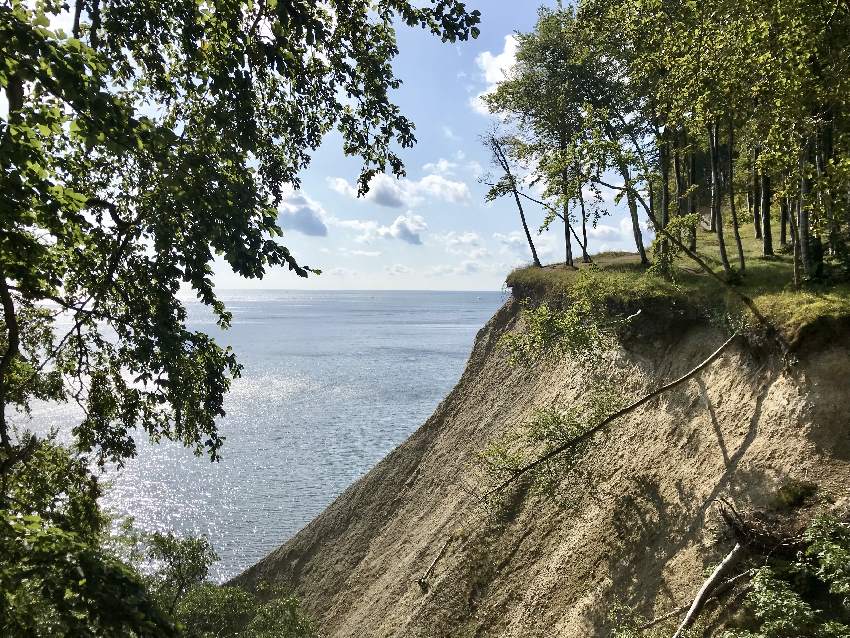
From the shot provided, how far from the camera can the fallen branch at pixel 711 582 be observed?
35.7 feet

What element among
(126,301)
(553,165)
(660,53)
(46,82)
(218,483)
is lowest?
(218,483)

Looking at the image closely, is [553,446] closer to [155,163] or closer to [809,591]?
[809,591]

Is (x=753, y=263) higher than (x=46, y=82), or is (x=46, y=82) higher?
(x=46, y=82)

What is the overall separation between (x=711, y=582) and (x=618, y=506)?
5.56 m

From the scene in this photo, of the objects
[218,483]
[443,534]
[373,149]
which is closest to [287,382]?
[218,483]

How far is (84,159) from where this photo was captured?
25.3 feet

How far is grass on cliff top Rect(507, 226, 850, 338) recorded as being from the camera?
13898 millimetres

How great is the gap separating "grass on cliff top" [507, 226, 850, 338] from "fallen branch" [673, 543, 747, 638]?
603 centimetres

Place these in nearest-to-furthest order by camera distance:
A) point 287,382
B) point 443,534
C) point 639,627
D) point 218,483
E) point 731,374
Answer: point 639,627 < point 731,374 < point 443,534 < point 218,483 < point 287,382

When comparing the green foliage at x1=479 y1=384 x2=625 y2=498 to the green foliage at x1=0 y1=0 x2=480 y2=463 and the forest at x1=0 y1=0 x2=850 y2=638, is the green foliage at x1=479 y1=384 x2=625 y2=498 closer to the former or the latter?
the forest at x1=0 y1=0 x2=850 y2=638

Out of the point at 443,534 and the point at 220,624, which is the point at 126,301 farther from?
the point at 443,534

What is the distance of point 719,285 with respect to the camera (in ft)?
61.3

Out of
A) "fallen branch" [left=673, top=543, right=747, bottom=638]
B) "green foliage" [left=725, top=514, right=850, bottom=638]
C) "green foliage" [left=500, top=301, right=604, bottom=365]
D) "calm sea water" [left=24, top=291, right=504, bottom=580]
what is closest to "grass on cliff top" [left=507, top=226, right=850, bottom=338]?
"green foliage" [left=500, top=301, right=604, bottom=365]

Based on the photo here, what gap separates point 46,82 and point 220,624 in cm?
2095
